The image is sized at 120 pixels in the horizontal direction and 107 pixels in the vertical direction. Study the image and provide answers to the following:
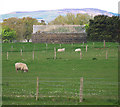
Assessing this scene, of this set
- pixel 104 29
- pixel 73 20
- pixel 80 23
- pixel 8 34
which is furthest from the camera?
pixel 73 20

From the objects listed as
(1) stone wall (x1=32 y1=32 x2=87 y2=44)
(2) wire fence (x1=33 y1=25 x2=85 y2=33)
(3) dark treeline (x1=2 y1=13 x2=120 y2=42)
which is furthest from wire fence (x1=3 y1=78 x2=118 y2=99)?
(2) wire fence (x1=33 y1=25 x2=85 y2=33)

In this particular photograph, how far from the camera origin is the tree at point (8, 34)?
126 metres

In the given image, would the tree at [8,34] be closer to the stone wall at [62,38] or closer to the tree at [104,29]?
the stone wall at [62,38]

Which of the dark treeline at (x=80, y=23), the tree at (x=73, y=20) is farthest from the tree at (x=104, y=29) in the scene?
the tree at (x=73, y=20)

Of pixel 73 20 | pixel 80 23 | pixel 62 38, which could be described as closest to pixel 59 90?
pixel 62 38

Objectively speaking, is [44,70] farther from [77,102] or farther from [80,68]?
[77,102]

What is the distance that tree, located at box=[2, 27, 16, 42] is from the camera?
126 m

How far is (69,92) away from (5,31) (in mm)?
114395

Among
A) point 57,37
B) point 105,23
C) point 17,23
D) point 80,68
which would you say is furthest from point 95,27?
point 17,23

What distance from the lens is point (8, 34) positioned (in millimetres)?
126125

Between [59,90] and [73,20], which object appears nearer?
[59,90]

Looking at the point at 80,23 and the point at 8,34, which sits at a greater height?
the point at 80,23

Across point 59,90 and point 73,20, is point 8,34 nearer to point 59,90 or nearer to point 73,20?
point 73,20

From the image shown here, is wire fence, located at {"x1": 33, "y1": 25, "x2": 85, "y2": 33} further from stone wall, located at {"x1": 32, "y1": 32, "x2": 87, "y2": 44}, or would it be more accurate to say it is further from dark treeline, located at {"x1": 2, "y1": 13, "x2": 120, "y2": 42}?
dark treeline, located at {"x1": 2, "y1": 13, "x2": 120, "y2": 42}
